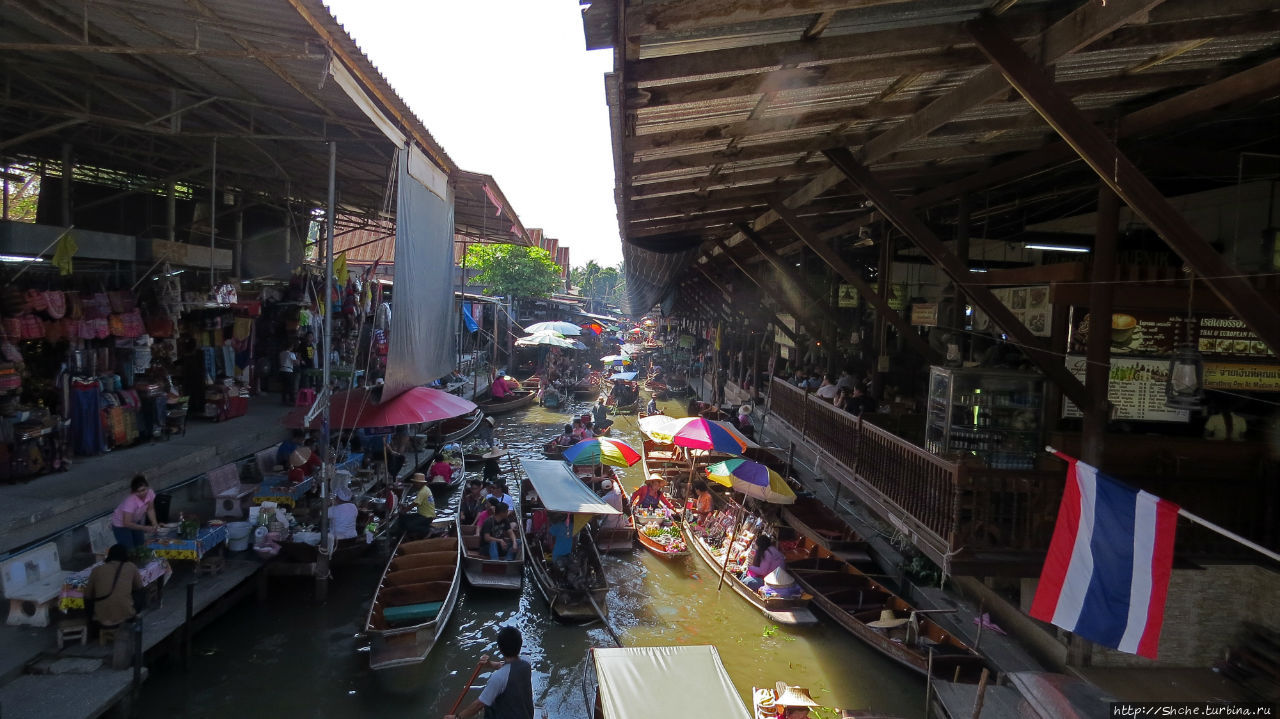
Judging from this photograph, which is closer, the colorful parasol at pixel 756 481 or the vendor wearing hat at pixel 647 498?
the colorful parasol at pixel 756 481

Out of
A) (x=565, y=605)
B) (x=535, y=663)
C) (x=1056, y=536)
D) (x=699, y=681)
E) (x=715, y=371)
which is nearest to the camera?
(x=1056, y=536)

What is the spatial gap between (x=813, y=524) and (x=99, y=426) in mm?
11363

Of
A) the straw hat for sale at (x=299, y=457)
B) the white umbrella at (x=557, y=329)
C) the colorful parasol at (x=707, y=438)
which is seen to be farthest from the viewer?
the white umbrella at (x=557, y=329)

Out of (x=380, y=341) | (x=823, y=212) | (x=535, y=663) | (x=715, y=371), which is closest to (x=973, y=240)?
(x=823, y=212)

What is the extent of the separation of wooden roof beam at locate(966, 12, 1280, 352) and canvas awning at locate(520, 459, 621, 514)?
7.02 m

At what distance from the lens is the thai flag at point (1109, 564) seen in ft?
14.6

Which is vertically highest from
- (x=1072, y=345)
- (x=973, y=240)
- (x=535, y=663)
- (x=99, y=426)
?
(x=973, y=240)

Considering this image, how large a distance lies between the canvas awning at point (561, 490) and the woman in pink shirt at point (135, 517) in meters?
4.73

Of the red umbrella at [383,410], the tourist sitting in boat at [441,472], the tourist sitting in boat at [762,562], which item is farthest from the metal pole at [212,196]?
the tourist sitting in boat at [762,562]

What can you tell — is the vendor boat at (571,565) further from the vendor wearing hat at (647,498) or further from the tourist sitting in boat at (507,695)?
the tourist sitting in boat at (507,695)

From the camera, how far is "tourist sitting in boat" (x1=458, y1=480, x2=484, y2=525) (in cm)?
1155

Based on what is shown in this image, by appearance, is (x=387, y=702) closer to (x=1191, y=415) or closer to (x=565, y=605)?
(x=565, y=605)

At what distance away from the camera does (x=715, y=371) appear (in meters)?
25.0

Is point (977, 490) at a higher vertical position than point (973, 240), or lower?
lower
